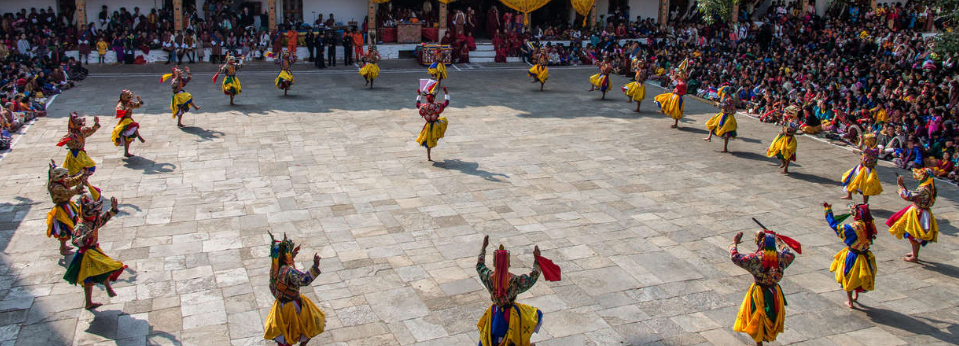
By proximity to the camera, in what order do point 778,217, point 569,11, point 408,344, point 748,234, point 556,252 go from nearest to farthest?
1. point 408,344
2. point 556,252
3. point 748,234
4. point 778,217
5. point 569,11

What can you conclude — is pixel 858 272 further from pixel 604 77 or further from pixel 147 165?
pixel 604 77

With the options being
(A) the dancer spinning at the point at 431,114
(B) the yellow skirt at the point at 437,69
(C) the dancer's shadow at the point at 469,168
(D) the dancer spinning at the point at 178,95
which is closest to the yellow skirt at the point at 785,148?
(C) the dancer's shadow at the point at 469,168

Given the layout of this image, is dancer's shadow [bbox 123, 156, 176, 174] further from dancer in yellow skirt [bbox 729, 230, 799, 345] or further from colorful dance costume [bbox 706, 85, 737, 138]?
colorful dance costume [bbox 706, 85, 737, 138]

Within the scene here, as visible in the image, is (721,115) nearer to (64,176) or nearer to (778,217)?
(778,217)

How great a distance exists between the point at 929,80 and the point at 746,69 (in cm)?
449

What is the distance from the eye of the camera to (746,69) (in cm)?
2139

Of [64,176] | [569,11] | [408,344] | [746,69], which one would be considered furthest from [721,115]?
[569,11]

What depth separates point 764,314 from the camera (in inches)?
Result: 292

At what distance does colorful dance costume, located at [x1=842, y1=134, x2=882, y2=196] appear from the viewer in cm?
1195

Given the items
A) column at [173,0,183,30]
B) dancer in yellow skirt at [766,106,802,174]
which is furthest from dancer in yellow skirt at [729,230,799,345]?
column at [173,0,183,30]

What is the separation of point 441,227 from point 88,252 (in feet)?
15.5

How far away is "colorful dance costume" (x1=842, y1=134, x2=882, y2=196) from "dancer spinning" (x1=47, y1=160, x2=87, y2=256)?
11232 mm

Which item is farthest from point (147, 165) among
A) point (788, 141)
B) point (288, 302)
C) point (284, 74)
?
point (788, 141)

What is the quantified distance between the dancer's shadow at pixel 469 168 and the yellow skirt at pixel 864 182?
5.70 meters
